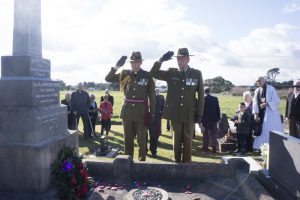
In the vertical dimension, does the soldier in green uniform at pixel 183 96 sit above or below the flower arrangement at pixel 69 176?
above

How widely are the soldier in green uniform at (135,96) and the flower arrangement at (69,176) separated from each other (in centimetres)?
165

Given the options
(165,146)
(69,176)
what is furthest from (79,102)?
(69,176)

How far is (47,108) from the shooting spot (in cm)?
487

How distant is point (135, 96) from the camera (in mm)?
6125

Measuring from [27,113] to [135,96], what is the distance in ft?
6.99

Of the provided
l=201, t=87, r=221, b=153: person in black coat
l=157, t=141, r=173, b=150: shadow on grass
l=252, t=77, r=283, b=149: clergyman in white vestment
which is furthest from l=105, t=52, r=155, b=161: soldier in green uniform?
l=157, t=141, r=173, b=150: shadow on grass

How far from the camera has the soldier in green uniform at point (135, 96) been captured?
19.9ft

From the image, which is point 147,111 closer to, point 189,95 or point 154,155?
point 189,95

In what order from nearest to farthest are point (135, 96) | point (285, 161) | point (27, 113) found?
point (27, 113) < point (285, 161) < point (135, 96)

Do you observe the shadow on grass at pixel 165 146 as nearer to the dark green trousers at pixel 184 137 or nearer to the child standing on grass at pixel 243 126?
the child standing on grass at pixel 243 126

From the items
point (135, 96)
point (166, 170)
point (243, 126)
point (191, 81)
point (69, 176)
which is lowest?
point (166, 170)

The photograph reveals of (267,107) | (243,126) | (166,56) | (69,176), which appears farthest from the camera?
(243,126)

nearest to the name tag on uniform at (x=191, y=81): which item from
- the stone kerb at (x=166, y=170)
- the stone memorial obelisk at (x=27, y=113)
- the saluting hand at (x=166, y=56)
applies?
the saluting hand at (x=166, y=56)

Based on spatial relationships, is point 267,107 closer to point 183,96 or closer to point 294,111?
point 294,111
